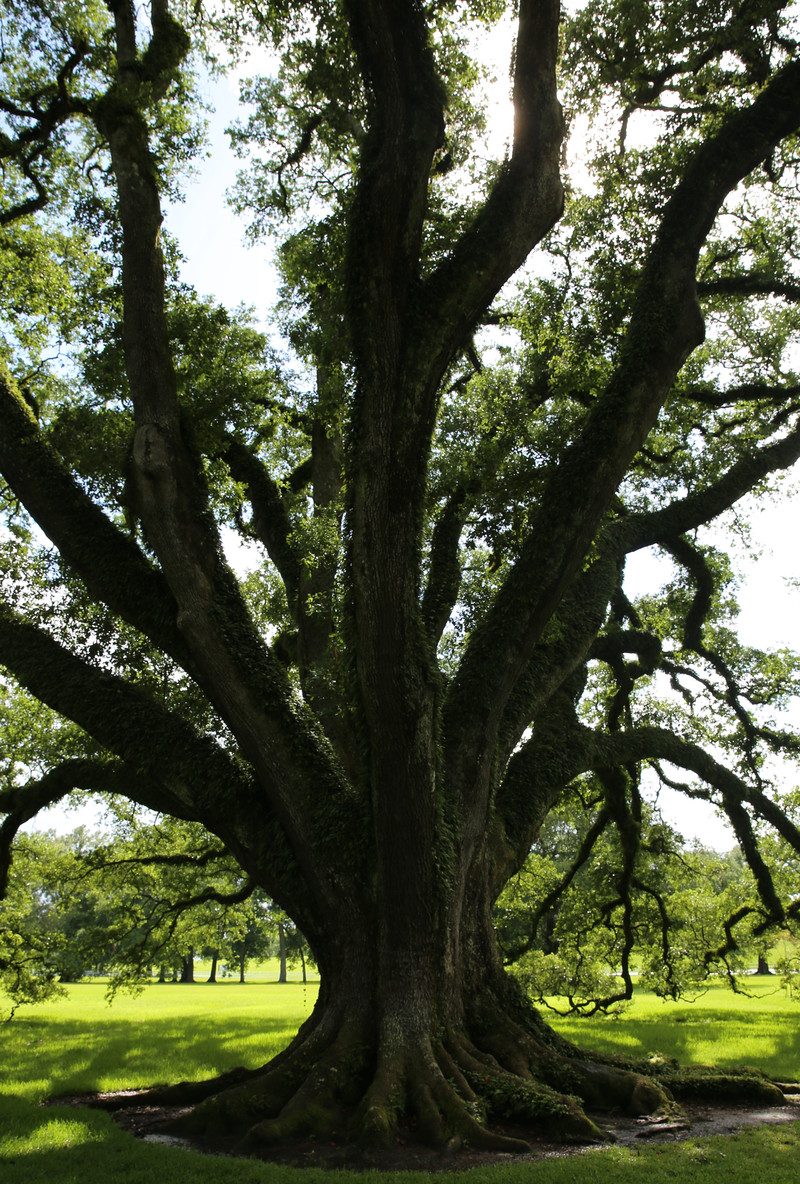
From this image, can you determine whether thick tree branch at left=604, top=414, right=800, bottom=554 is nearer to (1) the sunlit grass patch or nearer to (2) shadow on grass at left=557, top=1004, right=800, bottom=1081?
(2) shadow on grass at left=557, top=1004, right=800, bottom=1081

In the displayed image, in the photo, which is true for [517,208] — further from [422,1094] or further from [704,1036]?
[704,1036]

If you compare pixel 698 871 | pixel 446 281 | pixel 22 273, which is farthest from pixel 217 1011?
pixel 446 281

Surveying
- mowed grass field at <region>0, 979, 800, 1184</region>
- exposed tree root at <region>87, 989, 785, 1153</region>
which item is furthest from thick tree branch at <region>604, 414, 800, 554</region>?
mowed grass field at <region>0, 979, 800, 1184</region>

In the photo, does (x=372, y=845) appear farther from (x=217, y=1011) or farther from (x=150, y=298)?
(x=217, y=1011)

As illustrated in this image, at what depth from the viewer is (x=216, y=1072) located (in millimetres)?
10898

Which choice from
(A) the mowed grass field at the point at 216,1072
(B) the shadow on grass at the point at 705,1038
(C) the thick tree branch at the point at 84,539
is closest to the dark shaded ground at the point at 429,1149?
(A) the mowed grass field at the point at 216,1072

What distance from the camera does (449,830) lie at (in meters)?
7.79

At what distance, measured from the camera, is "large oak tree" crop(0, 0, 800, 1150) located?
6.95 meters

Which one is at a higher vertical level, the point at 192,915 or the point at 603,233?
the point at 603,233

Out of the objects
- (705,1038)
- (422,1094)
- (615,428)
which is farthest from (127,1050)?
(615,428)

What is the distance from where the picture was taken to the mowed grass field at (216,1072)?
16.6 feet

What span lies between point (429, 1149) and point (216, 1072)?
651 cm

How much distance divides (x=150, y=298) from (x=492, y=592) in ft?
18.2

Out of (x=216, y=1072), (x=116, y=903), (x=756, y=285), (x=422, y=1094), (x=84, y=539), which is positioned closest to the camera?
(x=422, y=1094)
